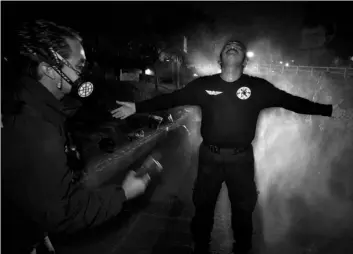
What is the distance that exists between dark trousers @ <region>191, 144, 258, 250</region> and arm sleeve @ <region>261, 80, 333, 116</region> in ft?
2.06

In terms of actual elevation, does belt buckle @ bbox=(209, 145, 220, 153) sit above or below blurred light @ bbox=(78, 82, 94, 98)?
below

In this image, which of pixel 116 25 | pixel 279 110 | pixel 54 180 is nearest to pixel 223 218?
pixel 54 180

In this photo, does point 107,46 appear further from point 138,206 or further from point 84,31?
point 138,206

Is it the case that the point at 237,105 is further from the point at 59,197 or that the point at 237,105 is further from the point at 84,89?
the point at 59,197

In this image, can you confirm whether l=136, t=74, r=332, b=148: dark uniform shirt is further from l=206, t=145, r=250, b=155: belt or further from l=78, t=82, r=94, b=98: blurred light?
l=78, t=82, r=94, b=98: blurred light

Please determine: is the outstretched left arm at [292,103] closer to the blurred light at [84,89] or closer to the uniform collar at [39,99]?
the blurred light at [84,89]

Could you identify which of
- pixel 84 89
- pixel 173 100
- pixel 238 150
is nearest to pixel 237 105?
pixel 238 150

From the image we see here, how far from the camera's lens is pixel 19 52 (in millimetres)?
1603

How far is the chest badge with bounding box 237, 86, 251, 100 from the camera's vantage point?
2.76 meters

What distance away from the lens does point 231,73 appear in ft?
9.37

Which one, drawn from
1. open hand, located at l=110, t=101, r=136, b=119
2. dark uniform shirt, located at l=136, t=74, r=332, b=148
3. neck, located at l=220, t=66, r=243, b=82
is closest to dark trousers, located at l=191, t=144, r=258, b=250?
dark uniform shirt, located at l=136, t=74, r=332, b=148

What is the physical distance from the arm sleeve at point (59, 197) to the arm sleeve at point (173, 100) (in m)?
1.68

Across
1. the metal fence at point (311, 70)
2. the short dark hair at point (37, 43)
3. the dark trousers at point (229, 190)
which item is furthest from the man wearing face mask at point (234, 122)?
the metal fence at point (311, 70)

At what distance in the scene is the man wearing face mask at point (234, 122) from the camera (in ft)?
9.04
